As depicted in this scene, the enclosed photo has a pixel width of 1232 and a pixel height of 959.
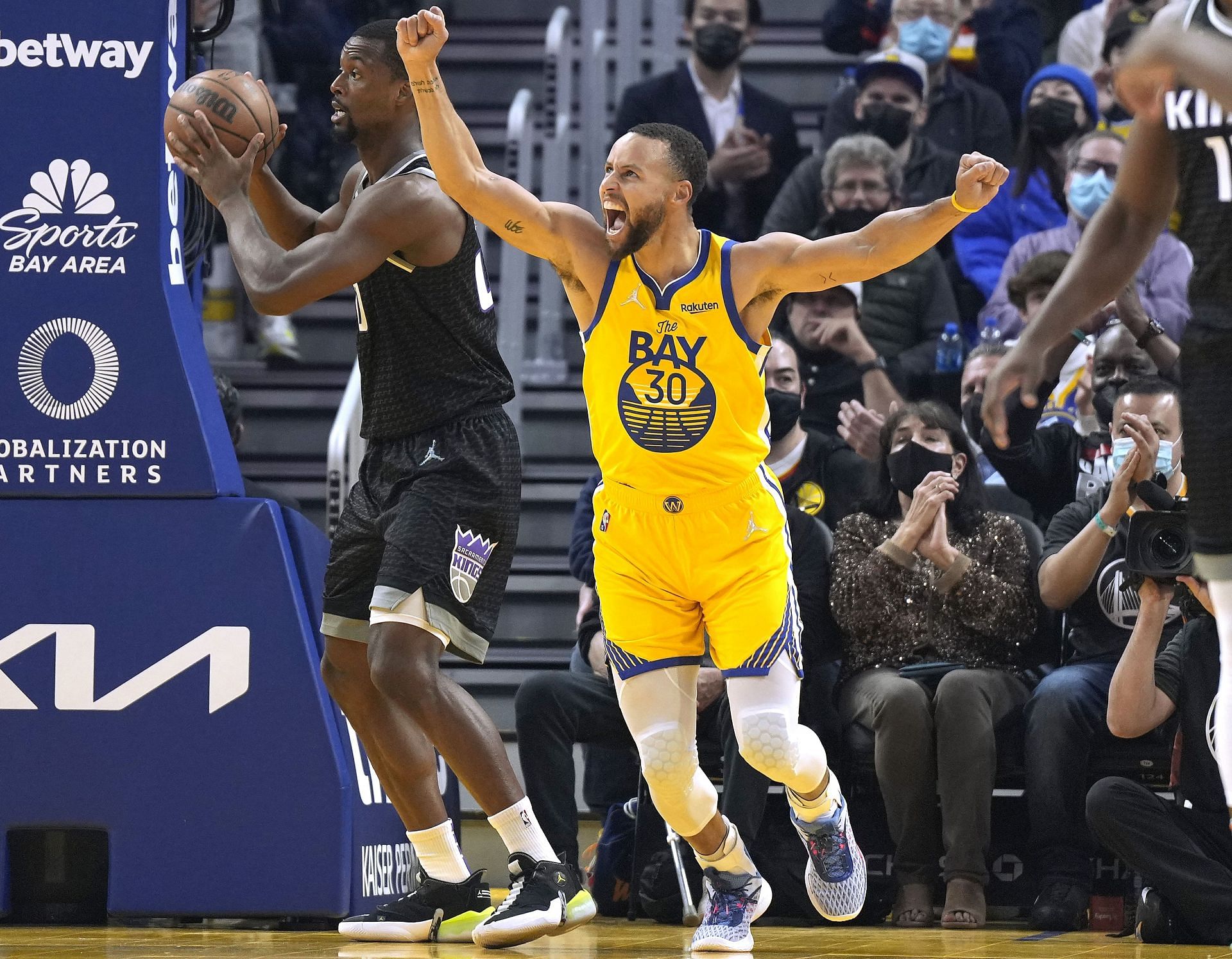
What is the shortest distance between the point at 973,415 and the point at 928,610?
3.06 feet

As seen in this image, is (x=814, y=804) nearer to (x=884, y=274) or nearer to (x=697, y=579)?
(x=697, y=579)

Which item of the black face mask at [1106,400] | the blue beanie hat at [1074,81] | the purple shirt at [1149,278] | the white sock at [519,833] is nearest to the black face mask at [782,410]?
the black face mask at [1106,400]

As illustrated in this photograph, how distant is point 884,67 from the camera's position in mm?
9555

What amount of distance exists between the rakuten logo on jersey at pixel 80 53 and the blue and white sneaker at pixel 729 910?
10.8 feet

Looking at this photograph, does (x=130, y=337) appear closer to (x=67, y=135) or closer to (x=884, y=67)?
(x=67, y=135)

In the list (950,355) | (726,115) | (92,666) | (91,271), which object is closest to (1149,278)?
(950,355)

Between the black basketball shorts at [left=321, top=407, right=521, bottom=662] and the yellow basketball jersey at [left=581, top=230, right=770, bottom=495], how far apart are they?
0.42m

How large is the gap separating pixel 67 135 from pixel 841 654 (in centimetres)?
346

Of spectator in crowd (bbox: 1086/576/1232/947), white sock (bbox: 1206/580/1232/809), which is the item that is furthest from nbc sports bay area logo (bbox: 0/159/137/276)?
white sock (bbox: 1206/580/1232/809)

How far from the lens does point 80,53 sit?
6.13 metres

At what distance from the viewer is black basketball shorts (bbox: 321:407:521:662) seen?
5320 millimetres

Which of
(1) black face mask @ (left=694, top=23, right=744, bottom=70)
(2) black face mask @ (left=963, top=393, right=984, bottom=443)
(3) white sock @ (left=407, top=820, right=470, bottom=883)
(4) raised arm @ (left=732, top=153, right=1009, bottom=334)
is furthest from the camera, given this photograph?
(1) black face mask @ (left=694, top=23, right=744, bottom=70)

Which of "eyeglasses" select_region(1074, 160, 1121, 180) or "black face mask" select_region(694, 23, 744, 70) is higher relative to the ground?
"black face mask" select_region(694, 23, 744, 70)

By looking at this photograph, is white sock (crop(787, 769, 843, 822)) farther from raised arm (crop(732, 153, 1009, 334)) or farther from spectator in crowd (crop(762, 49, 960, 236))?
spectator in crowd (crop(762, 49, 960, 236))
